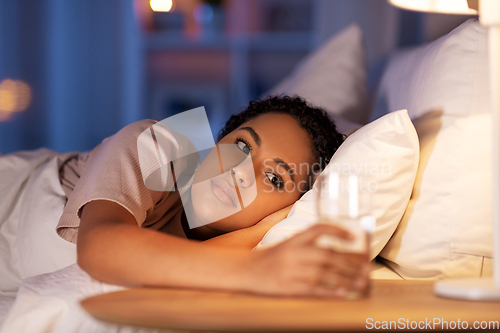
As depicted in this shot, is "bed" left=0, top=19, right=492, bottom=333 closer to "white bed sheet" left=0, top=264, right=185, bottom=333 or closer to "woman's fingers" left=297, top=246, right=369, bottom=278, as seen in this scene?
"white bed sheet" left=0, top=264, right=185, bottom=333

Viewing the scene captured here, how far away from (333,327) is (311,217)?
391mm

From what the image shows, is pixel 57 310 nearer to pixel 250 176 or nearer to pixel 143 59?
pixel 250 176

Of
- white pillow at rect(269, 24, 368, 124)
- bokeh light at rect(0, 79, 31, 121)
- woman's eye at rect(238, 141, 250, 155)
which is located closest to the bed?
woman's eye at rect(238, 141, 250, 155)

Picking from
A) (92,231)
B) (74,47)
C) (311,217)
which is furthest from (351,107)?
(74,47)

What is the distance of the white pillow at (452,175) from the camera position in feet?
2.48

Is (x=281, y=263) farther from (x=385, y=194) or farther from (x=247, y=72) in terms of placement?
(x=247, y=72)

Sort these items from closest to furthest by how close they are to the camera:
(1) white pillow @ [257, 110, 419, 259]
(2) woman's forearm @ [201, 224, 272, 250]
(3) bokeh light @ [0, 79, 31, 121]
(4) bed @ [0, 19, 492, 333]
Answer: (4) bed @ [0, 19, 492, 333] < (1) white pillow @ [257, 110, 419, 259] < (2) woman's forearm @ [201, 224, 272, 250] < (3) bokeh light @ [0, 79, 31, 121]

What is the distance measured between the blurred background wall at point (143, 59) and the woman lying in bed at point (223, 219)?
183 cm

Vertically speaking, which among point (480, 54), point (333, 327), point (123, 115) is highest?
point (480, 54)

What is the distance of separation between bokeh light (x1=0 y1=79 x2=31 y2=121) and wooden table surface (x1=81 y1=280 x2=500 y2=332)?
101 inches

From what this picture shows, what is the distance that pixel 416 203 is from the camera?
821 mm

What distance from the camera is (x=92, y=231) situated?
0.64 m

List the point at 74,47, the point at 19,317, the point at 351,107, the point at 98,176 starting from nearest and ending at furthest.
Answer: the point at 19,317
the point at 98,176
the point at 351,107
the point at 74,47

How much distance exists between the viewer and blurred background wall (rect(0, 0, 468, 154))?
9.60 ft
